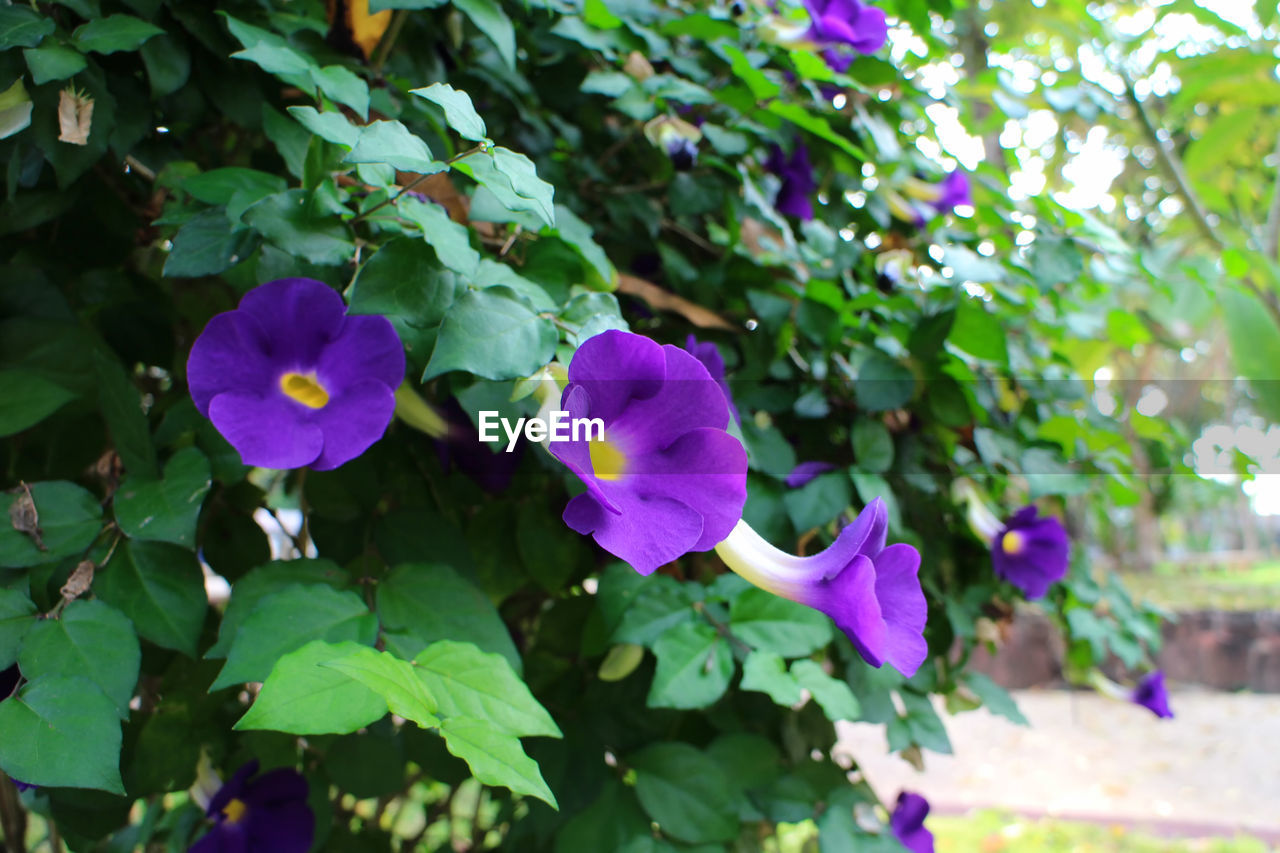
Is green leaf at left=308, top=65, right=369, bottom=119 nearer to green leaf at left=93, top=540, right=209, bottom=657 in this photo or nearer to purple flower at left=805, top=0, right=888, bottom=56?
green leaf at left=93, top=540, right=209, bottom=657

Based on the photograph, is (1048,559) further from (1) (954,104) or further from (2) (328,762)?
(2) (328,762)

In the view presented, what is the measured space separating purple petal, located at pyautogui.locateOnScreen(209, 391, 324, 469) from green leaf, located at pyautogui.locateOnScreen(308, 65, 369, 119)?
0.19m

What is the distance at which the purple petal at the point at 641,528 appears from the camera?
36 cm

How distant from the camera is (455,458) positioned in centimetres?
69

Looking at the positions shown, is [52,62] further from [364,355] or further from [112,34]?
[364,355]

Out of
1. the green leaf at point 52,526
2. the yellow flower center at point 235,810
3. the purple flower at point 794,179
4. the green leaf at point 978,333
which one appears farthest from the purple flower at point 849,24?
the yellow flower center at point 235,810

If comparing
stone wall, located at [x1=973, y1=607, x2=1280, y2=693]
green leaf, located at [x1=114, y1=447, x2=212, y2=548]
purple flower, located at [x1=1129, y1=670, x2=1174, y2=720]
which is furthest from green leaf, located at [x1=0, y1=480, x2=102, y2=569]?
stone wall, located at [x1=973, y1=607, x2=1280, y2=693]

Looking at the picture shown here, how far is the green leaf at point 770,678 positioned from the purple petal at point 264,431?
36 centimetres

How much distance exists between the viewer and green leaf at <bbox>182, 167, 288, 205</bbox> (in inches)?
20.7

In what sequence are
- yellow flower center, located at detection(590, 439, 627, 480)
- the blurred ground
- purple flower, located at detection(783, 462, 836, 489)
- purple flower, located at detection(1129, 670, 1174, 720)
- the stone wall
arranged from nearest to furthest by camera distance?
yellow flower center, located at detection(590, 439, 627, 480) < purple flower, located at detection(783, 462, 836, 489) < purple flower, located at detection(1129, 670, 1174, 720) < the blurred ground < the stone wall

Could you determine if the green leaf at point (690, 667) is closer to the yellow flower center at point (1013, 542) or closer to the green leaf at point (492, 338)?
the green leaf at point (492, 338)

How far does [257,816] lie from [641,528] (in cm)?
50

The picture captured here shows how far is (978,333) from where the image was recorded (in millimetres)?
812

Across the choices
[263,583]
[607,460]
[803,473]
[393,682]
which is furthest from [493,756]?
[803,473]
